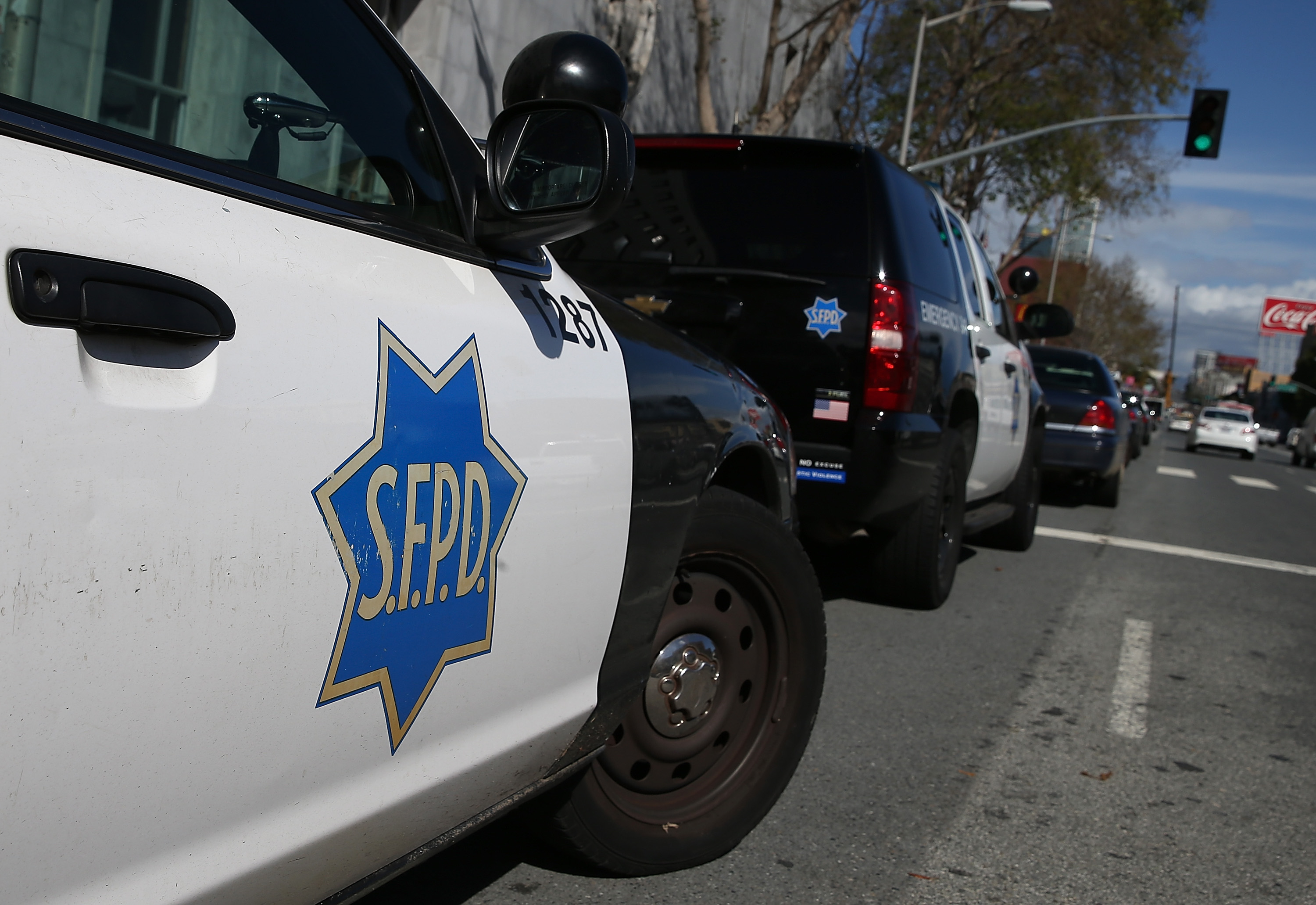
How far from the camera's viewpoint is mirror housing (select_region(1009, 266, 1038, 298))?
827cm

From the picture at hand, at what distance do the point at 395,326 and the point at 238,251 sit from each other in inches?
10.4

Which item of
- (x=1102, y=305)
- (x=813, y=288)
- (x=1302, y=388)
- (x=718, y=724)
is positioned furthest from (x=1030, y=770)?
(x=1302, y=388)

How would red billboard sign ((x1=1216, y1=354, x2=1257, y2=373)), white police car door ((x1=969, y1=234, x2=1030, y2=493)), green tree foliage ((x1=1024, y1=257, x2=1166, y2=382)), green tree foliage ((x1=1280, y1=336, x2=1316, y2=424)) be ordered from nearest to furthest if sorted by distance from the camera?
1. white police car door ((x1=969, y1=234, x2=1030, y2=493))
2. green tree foliage ((x1=1024, y1=257, x2=1166, y2=382))
3. green tree foliage ((x1=1280, y1=336, x2=1316, y2=424))
4. red billboard sign ((x1=1216, y1=354, x2=1257, y2=373))

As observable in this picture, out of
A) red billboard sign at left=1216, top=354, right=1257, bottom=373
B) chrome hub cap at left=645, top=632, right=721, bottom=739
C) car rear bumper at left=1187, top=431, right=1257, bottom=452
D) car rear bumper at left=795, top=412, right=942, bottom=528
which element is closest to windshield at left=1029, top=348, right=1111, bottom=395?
car rear bumper at left=795, top=412, right=942, bottom=528

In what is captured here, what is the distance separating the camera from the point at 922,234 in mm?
5152

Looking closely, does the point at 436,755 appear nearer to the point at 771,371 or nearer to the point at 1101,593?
the point at 771,371

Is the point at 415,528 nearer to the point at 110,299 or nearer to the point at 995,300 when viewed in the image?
the point at 110,299

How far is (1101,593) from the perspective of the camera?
6734mm

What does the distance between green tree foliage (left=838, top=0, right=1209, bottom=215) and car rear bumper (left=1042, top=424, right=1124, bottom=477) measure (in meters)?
11.4

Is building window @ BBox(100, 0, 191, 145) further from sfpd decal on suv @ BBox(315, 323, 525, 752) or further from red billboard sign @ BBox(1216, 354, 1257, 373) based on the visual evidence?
red billboard sign @ BBox(1216, 354, 1257, 373)

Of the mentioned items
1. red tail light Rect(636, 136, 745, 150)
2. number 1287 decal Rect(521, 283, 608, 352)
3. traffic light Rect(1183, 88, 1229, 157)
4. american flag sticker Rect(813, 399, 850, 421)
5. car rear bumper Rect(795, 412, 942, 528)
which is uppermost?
traffic light Rect(1183, 88, 1229, 157)

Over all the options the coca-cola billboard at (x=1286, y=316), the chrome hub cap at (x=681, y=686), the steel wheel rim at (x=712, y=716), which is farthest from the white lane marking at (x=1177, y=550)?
the coca-cola billboard at (x=1286, y=316)

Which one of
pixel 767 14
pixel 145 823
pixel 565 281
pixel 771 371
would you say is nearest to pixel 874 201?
pixel 771 371

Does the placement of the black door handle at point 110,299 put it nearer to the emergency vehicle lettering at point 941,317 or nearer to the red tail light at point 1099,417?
the emergency vehicle lettering at point 941,317
